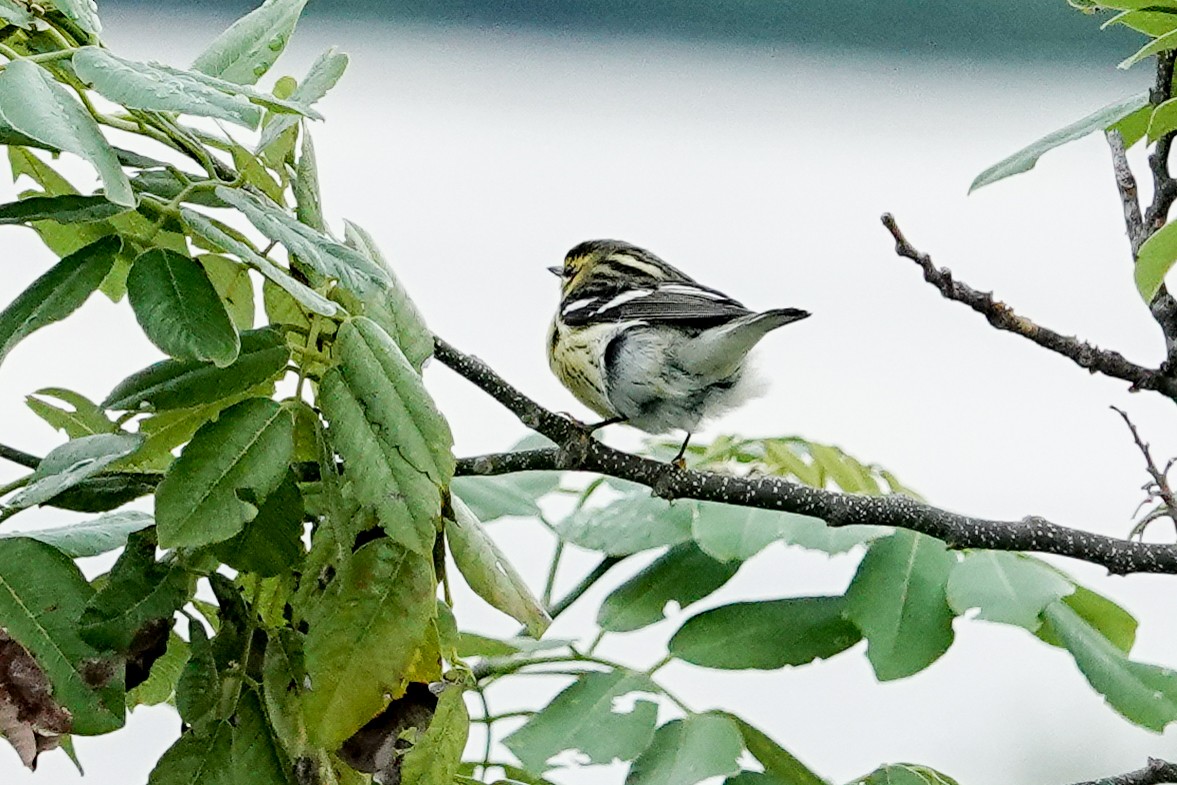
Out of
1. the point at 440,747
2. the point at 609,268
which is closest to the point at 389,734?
the point at 440,747

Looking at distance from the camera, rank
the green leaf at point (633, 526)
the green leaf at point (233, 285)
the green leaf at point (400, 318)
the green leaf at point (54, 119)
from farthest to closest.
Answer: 1. the green leaf at point (633, 526)
2. the green leaf at point (233, 285)
3. the green leaf at point (400, 318)
4. the green leaf at point (54, 119)

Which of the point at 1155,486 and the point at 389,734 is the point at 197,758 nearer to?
the point at 389,734

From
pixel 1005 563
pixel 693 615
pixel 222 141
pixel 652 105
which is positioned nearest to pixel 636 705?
pixel 693 615

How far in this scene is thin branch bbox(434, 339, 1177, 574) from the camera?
512mm

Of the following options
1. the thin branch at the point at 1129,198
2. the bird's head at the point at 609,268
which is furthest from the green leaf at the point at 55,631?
the bird's head at the point at 609,268

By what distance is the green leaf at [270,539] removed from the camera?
43cm

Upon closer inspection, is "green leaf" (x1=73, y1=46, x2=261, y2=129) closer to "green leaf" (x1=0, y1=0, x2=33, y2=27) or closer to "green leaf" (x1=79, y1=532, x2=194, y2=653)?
"green leaf" (x1=0, y1=0, x2=33, y2=27)

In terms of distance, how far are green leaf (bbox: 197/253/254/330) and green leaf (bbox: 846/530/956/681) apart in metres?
0.29

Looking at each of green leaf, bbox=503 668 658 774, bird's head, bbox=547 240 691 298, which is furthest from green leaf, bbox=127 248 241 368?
bird's head, bbox=547 240 691 298

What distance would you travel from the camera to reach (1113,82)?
1.74m

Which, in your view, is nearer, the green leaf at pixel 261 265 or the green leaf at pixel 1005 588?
the green leaf at pixel 261 265

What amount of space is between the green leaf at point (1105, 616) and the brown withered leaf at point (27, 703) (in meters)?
0.45

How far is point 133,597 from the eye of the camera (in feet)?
1.43

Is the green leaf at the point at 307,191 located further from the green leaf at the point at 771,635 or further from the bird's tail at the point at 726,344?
the bird's tail at the point at 726,344
